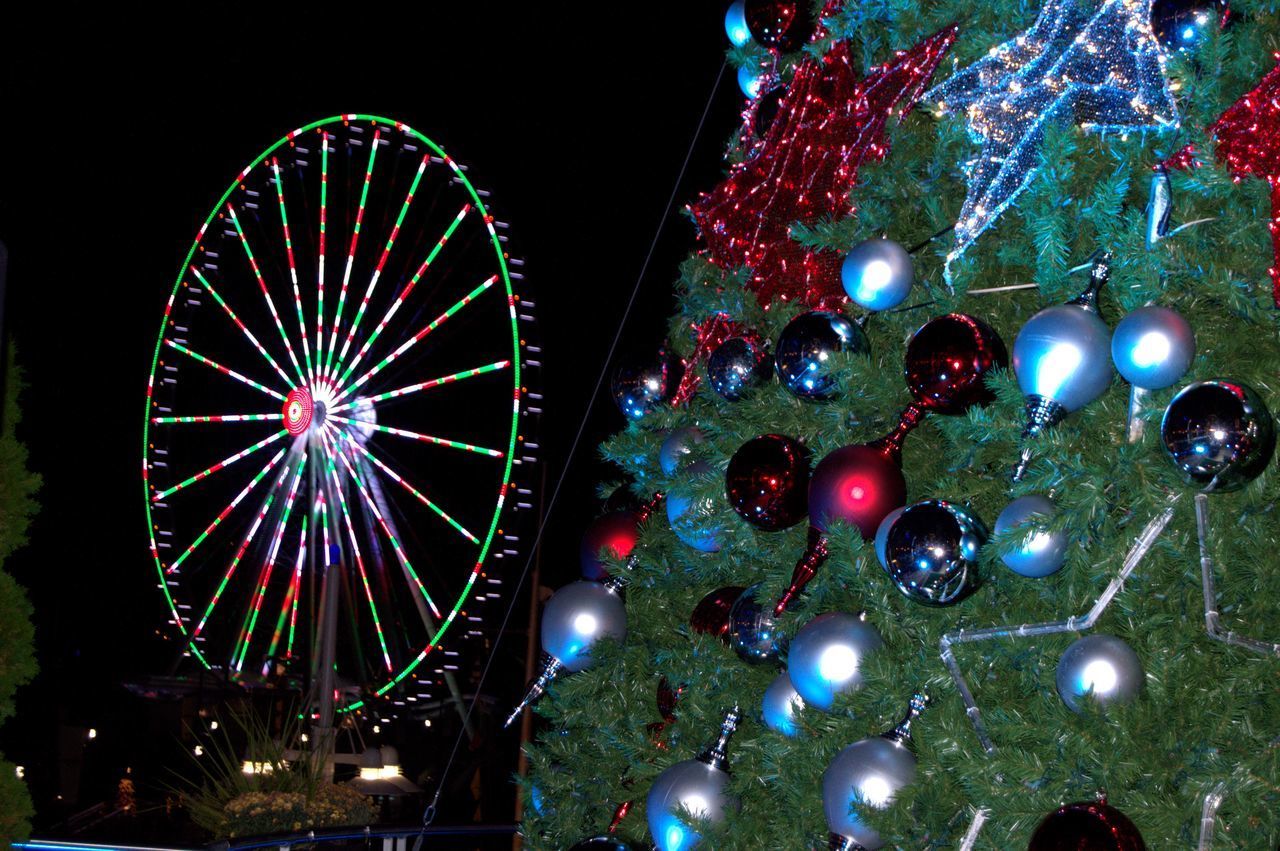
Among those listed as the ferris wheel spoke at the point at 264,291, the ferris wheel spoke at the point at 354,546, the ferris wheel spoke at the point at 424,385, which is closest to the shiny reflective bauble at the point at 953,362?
the ferris wheel spoke at the point at 424,385

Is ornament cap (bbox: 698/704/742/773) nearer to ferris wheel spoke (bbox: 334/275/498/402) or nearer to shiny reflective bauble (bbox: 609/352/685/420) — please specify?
shiny reflective bauble (bbox: 609/352/685/420)

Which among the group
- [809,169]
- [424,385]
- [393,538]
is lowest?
[809,169]

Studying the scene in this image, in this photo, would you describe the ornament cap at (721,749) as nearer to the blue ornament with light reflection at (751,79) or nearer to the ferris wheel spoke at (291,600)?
the blue ornament with light reflection at (751,79)

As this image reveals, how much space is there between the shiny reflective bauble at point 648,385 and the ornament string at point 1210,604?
1.28 m

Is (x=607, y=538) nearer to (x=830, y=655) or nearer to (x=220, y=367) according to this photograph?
(x=830, y=655)

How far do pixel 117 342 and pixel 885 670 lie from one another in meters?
9.32

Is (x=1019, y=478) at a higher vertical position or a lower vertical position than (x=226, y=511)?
lower

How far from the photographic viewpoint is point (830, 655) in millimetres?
1473

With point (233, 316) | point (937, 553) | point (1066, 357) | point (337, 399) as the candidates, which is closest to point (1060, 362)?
point (1066, 357)

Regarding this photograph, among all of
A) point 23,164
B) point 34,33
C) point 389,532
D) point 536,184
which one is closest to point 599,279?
point 536,184

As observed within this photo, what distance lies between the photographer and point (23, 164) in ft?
27.9

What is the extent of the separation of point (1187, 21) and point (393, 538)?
4222 mm

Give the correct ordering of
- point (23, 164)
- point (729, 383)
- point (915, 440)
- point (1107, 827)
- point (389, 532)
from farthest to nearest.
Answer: point (23, 164)
point (389, 532)
point (729, 383)
point (915, 440)
point (1107, 827)

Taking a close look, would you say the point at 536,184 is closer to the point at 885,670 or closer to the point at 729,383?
the point at 729,383
